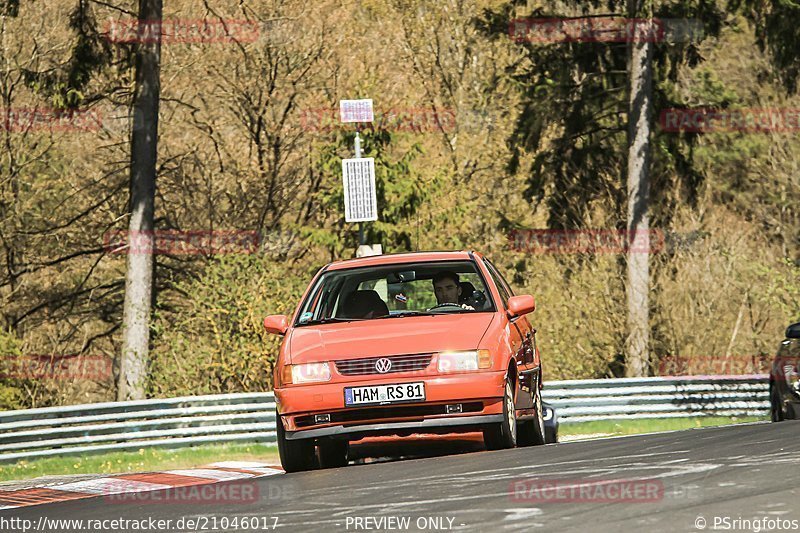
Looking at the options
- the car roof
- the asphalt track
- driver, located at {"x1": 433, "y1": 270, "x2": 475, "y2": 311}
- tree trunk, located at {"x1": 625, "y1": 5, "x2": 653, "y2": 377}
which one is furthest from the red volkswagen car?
tree trunk, located at {"x1": 625, "y1": 5, "x2": 653, "y2": 377}

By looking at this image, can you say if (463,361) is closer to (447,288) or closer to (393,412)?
(393,412)

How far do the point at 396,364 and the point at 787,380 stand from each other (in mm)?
6133

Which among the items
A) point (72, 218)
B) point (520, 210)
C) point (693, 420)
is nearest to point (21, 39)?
point (72, 218)

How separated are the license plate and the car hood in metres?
0.25

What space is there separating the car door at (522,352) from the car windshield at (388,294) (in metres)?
0.26

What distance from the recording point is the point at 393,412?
406 inches

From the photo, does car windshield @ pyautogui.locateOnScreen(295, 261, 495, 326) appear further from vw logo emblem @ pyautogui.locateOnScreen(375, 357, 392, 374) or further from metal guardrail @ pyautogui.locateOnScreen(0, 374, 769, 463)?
metal guardrail @ pyautogui.locateOnScreen(0, 374, 769, 463)

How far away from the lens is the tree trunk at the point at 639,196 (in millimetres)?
26078

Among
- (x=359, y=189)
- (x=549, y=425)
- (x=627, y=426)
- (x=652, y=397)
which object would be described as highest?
(x=359, y=189)

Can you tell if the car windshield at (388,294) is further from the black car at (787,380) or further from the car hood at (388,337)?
the black car at (787,380)

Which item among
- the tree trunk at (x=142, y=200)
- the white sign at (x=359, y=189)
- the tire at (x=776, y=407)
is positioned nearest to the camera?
the tire at (x=776, y=407)

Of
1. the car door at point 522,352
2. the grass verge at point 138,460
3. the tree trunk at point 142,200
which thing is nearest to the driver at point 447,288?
the car door at point 522,352

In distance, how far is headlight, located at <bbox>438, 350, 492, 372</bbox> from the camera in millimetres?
10328

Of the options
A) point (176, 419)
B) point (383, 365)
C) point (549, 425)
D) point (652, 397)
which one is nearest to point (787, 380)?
point (549, 425)
